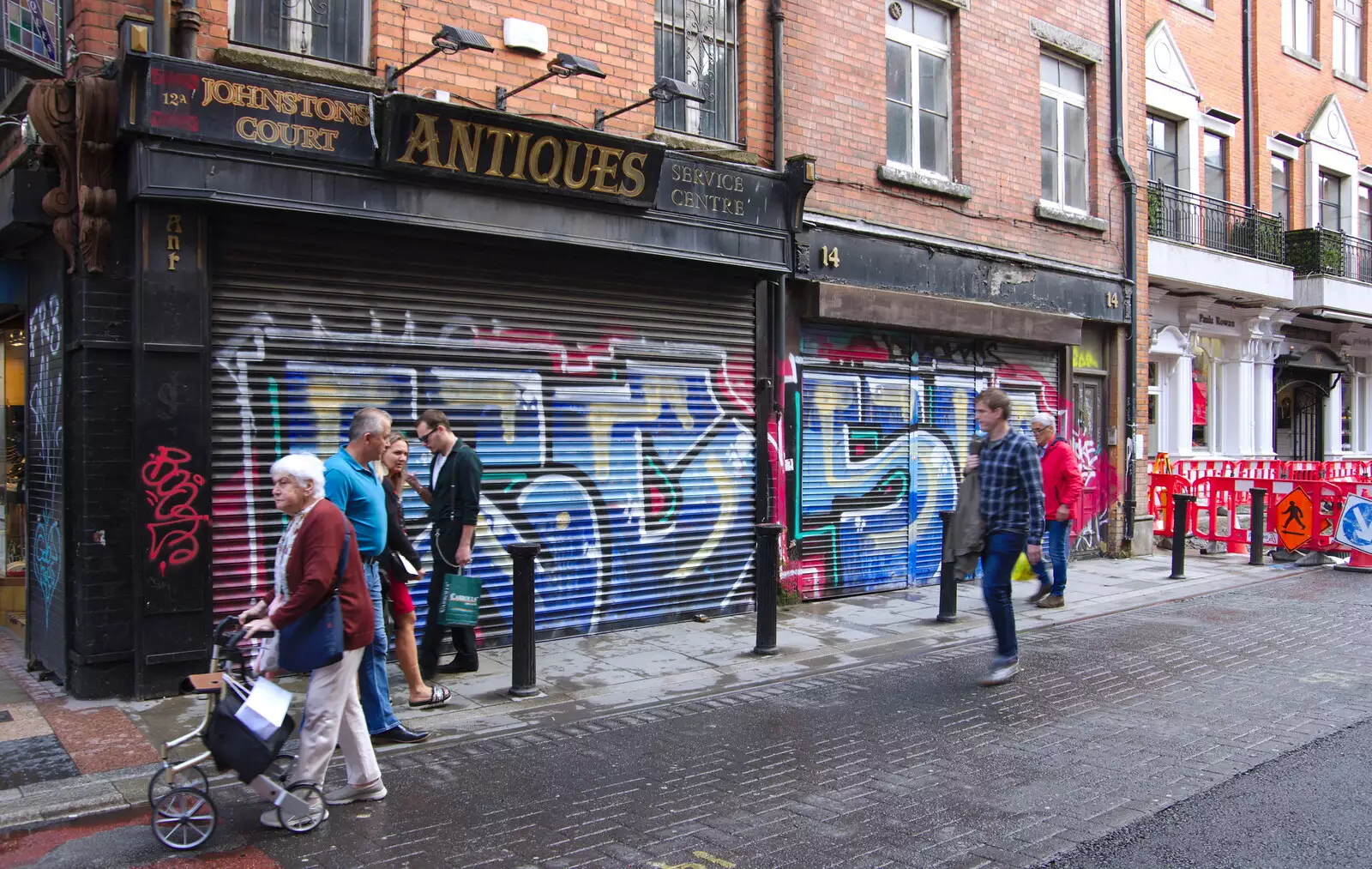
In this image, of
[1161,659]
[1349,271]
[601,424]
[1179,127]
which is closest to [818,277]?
[601,424]

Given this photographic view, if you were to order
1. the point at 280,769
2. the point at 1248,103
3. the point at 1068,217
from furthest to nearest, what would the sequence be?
the point at 1248,103 < the point at 1068,217 < the point at 280,769

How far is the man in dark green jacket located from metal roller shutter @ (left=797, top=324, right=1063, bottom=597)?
4490mm

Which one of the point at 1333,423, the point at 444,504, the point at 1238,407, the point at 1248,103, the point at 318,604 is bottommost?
the point at 318,604

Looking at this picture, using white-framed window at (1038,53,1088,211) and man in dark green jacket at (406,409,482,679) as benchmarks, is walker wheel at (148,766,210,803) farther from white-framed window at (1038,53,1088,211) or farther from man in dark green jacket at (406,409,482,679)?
white-framed window at (1038,53,1088,211)

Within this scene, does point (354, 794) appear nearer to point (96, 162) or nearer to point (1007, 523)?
point (96, 162)

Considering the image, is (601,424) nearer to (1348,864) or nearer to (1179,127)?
(1348,864)

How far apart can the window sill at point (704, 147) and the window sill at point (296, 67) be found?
8.29 ft

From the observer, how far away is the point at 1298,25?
66.1 ft

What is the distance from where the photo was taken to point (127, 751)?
225 inches

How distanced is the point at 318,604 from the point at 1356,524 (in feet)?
44.3

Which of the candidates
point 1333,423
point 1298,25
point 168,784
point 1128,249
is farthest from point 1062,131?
point 168,784

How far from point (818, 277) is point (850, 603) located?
3.29 meters

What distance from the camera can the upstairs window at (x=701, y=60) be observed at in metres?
9.85

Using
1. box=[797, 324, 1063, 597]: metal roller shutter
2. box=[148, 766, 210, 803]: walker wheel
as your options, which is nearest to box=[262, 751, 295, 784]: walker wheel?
box=[148, 766, 210, 803]: walker wheel
